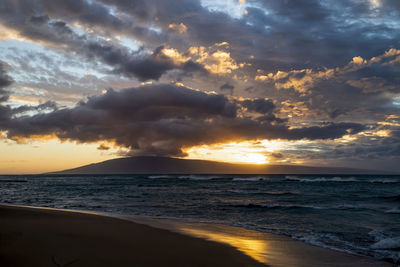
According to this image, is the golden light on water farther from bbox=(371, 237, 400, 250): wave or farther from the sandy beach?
bbox=(371, 237, 400, 250): wave

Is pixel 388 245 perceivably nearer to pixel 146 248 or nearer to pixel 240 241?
pixel 240 241

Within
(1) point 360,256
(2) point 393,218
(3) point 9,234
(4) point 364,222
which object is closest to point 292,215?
(4) point 364,222

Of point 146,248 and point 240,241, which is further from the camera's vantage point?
point 240,241

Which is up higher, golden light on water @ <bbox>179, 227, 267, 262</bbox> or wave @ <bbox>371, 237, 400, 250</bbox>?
golden light on water @ <bbox>179, 227, 267, 262</bbox>

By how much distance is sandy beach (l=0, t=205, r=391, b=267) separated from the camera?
5934mm

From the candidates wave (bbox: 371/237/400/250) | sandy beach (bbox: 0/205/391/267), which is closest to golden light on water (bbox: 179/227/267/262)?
sandy beach (bbox: 0/205/391/267)

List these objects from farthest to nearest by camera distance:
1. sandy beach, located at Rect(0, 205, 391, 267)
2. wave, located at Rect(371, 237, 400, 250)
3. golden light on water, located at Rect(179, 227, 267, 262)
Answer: wave, located at Rect(371, 237, 400, 250) < golden light on water, located at Rect(179, 227, 267, 262) < sandy beach, located at Rect(0, 205, 391, 267)

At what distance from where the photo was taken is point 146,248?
284 inches

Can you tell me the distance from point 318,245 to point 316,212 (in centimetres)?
879

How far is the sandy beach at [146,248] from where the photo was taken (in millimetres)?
5934

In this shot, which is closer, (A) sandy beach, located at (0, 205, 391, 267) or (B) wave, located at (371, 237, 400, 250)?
(A) sandy beach, located at (0, 205, 391, 267)

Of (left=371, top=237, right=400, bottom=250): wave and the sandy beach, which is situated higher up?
the sandy beach

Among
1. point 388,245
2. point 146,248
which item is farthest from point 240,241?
point 388,245

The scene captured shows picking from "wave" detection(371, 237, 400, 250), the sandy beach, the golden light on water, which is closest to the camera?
the sandy beach
